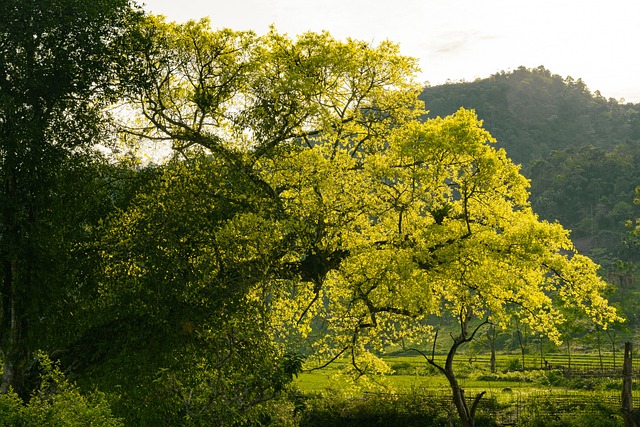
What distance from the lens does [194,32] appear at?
66.2ft

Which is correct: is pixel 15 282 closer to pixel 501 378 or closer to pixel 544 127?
pixel 501 378

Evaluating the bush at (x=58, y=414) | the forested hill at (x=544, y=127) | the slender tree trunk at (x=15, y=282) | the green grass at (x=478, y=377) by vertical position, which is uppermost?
the forested hill at (x=544, y=127)

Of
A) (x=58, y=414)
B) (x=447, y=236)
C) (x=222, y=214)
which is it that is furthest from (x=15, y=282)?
(x=447, y=236)

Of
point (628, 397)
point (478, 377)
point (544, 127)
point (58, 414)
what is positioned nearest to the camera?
point (58, 414)

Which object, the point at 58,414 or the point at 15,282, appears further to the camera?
the point at 15,282

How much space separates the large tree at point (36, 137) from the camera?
1548 centimetres

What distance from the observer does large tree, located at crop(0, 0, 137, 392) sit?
50.8 feet

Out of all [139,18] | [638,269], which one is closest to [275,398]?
[139,18]

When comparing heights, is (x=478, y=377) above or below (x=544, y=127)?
below

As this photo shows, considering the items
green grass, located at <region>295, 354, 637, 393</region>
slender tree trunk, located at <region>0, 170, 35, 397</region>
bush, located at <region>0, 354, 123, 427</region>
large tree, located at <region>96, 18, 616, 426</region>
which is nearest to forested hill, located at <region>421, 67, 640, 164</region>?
green grass, located at <region>295, 354, 637, 393</region>

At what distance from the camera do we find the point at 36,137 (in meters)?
15.6

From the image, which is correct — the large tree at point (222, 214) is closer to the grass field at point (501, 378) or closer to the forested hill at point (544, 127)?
the grass field at point (501, 378)

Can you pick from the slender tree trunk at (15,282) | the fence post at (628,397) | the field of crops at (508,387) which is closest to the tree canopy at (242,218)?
the slender tree trunk at (15,282)

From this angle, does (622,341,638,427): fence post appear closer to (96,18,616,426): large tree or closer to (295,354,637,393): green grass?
(96,18,616,426): large tree
